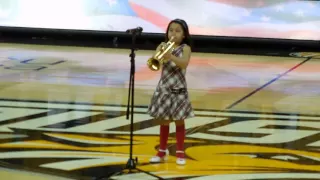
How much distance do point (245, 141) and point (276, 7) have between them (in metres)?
8.11

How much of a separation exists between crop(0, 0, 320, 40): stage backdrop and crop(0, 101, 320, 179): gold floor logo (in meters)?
6.64

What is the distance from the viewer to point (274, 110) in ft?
23.9

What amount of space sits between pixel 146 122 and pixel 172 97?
1.74 m

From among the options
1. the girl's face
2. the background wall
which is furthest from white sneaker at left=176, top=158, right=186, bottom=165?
the background wall

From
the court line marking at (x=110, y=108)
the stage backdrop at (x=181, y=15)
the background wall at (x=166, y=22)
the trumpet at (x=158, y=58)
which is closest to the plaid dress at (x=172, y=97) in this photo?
the trumpet at (x=158, y=58)

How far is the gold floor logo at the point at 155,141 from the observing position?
474cm

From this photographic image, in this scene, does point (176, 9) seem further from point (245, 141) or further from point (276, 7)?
point (245, 141)

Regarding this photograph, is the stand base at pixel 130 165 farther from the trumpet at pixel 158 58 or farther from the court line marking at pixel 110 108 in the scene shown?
the court line marking at pixel 110 108

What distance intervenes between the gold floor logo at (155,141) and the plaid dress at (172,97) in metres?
0.41

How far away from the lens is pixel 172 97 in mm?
4672

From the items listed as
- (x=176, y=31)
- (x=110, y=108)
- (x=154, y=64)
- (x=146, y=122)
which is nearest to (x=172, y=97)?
(x=154, y=64)

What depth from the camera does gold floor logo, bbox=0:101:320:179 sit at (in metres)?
4.74

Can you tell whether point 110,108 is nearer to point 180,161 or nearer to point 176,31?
point 180,161

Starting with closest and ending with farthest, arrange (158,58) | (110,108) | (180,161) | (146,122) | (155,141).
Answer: (158,58), (180,161), (155,141), (146,122), (110,108)
